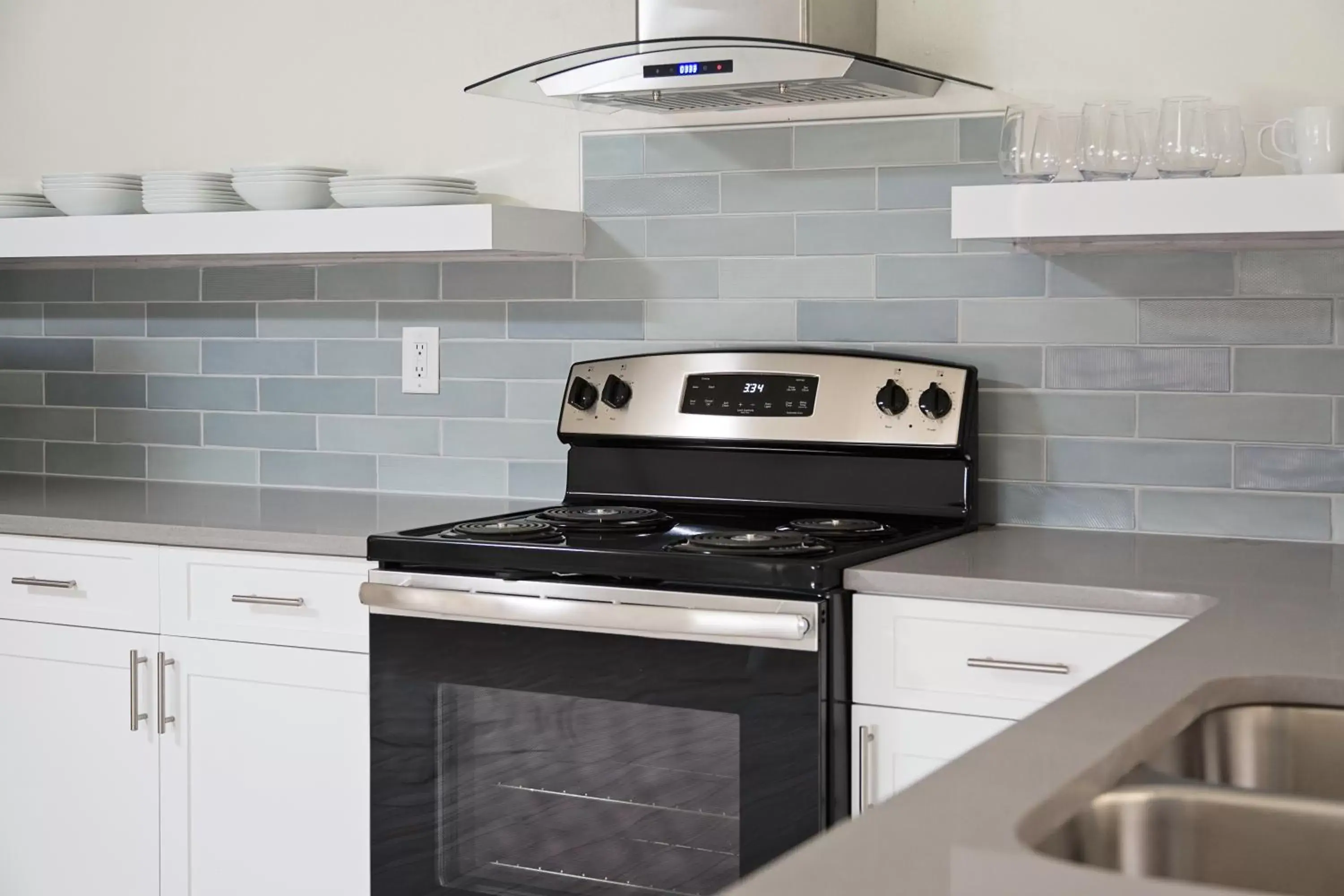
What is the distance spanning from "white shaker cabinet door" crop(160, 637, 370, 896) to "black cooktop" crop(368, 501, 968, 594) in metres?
0.29

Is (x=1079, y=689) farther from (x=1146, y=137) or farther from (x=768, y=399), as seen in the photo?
(x=768, y=399)

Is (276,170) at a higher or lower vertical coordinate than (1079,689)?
higher

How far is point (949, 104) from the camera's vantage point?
2664 mm

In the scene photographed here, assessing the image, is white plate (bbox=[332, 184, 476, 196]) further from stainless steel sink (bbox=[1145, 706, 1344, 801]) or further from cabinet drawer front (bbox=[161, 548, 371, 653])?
stainless steel sink (bbox=[1145, 706, 1344, 801])

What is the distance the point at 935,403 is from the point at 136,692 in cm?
144

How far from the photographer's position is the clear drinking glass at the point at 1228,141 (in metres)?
2.24

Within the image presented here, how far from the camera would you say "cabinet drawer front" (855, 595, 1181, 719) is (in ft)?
6.68

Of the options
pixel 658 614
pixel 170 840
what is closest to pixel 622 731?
pixel 658 614

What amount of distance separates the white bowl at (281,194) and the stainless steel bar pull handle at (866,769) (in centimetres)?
149

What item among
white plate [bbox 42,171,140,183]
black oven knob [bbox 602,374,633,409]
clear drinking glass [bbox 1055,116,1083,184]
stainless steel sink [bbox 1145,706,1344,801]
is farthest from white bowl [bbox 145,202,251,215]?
stainless steel sink [bbox 1145,706,1344,801]

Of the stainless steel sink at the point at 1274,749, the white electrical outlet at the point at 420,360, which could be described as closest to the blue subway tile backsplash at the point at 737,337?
the white electrical outlet at the point at 420,360

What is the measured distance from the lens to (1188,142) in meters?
2.24

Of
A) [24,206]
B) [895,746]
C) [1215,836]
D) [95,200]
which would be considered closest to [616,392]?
[895,746]

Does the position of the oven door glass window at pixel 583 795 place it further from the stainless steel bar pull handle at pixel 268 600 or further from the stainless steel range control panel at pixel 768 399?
the stainless steel range control panel at pixel 768 399
